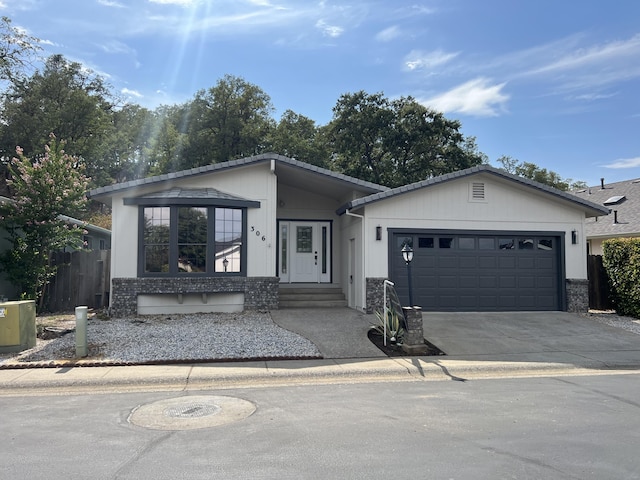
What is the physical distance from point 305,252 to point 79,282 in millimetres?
6605

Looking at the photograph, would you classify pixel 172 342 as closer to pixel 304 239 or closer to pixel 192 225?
pixel 192 225

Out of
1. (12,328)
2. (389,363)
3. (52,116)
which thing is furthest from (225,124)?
(389,363)

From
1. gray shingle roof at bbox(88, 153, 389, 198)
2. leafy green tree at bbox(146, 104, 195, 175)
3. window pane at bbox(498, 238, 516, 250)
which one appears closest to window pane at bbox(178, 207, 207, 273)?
gray shingle roof at bbox(88, 153, 389, 198)

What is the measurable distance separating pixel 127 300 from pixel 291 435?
28.7ft

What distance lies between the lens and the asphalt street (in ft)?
13.1

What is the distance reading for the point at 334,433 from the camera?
4898 mm

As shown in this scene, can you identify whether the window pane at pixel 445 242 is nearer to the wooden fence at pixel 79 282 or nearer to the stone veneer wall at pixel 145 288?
the stone veneer wall at pixel 145 288

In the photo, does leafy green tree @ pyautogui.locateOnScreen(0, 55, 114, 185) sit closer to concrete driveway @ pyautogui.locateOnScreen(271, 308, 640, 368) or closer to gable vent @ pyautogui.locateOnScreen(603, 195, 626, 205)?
concrete driveway @ pyautogui.locateOnScreen(271, 308, 640, 368)

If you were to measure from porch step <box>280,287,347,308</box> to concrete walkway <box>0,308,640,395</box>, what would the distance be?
190cm

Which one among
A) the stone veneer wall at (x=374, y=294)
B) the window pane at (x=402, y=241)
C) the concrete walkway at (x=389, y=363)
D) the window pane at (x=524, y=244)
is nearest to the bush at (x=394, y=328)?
the concrete walkway at (x=389, y=363)

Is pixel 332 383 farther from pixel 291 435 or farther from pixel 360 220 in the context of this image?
pixel 360 220

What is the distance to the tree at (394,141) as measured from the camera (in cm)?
2802

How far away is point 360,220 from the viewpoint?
42.7ft

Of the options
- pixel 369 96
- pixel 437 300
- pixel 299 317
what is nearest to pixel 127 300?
pixel 299 317
